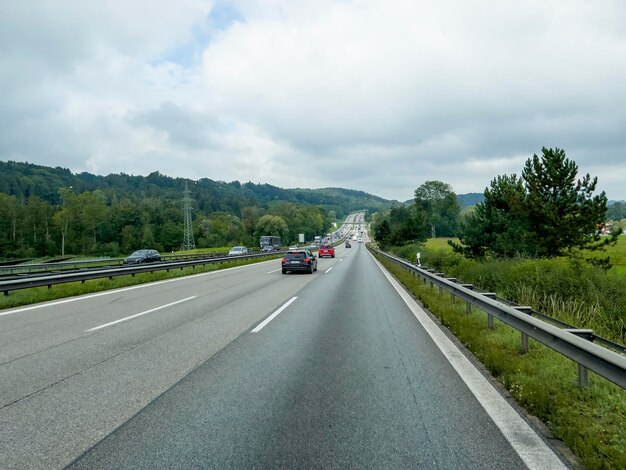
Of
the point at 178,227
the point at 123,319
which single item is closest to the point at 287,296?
the point at 123,319

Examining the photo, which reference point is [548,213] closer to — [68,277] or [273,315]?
[273,315]

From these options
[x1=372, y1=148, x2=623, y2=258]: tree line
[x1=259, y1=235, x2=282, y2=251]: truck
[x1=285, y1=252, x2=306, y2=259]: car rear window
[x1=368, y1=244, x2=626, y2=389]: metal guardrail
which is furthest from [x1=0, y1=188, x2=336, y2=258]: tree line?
[x1=368, y1=244, x2=626, y2=389]: metal guardrail

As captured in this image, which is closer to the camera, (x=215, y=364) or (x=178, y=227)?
(x=215, y=364)

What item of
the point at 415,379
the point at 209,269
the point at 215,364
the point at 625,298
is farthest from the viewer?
the point at 209,269

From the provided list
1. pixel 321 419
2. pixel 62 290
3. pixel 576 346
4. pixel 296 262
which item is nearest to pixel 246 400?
pixel 321 419

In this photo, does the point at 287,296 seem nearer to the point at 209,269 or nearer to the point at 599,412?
the point at 599,412

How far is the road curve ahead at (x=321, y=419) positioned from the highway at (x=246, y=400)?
0.05 feet

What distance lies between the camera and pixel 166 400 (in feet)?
13.8

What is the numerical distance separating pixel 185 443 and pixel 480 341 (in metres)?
4.84

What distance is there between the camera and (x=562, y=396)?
13.4 ft

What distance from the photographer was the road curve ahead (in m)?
3.06

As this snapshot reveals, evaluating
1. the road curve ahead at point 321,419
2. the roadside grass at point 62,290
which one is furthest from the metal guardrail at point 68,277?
the road curve ahead at point 321,419

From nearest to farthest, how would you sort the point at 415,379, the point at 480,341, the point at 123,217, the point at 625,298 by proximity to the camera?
the point at 415,379 → the point at 480,341 → the point at 625,298 → the point at 123,217

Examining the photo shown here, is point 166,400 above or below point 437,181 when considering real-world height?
below
